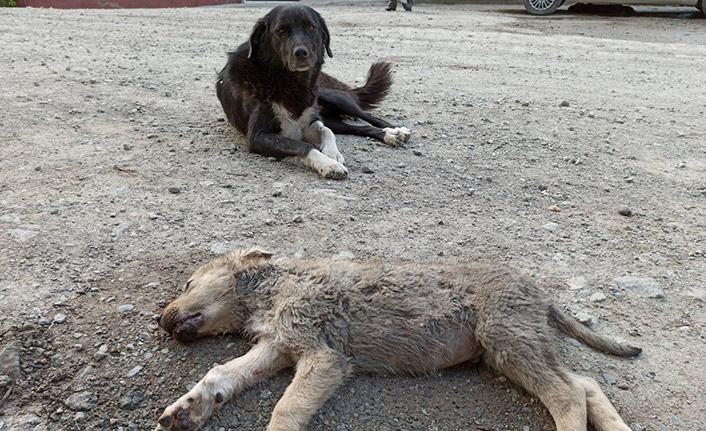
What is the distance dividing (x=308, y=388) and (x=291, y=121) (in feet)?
12.6

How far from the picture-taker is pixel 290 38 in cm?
586

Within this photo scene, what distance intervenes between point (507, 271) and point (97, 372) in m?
2.14

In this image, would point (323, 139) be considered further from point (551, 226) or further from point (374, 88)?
point (551, 226)

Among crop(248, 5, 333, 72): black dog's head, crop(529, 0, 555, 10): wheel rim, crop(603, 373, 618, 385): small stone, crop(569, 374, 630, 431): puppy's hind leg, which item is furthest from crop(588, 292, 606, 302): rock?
crop(529, 0, 555, 10): wheel rim

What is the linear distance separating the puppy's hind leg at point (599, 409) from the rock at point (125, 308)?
2.33 m

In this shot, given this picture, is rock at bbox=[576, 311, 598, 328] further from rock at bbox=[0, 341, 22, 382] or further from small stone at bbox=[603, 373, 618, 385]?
rock at bbox=[0, 341, 22, 382]

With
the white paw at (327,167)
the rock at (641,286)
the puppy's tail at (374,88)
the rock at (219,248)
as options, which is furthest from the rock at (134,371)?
the puppy's tail at (374,88)

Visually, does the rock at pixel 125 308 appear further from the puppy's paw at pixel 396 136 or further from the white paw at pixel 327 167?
the puppy's paw at pixel 396 136

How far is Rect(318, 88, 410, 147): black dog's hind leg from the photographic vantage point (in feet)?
22.0

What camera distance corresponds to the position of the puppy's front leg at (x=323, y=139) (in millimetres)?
5824

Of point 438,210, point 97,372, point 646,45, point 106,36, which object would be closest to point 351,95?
point 438,210

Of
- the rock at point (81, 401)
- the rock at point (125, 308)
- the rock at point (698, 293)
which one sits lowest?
the rock at point (81, 401)

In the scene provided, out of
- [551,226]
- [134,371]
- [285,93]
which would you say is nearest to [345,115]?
[285,93]

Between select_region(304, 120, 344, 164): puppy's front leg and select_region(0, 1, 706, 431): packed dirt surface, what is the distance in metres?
0.19
